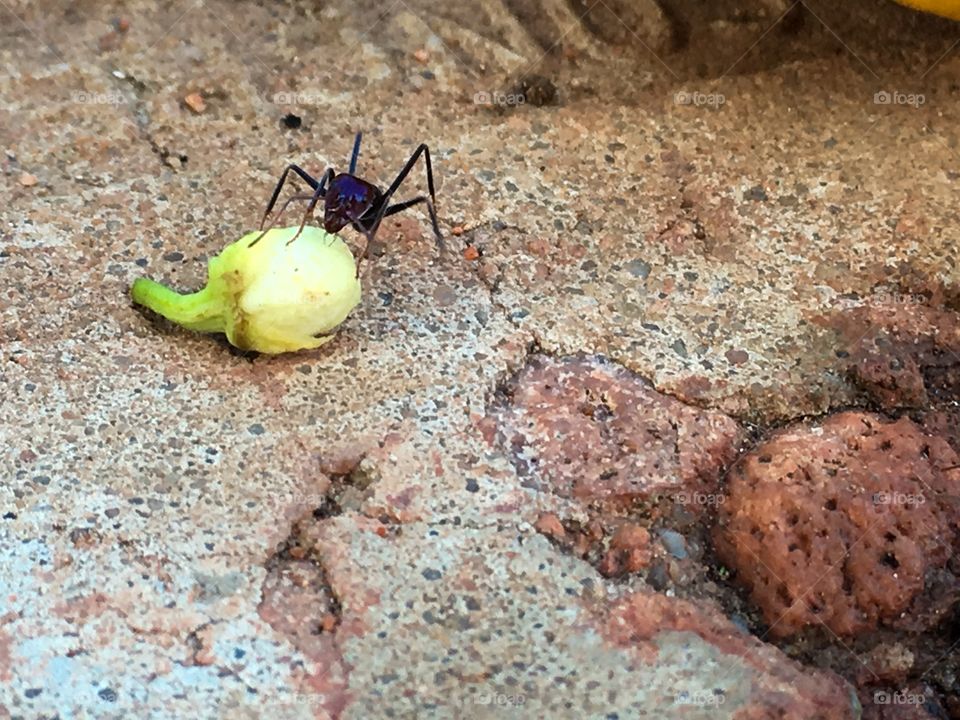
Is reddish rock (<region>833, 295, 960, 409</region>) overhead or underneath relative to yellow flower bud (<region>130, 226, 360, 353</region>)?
overhead

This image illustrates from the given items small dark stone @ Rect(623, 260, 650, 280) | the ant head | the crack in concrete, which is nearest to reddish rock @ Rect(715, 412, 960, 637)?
small dark stone @ Rect(623, 260, 650, 280)

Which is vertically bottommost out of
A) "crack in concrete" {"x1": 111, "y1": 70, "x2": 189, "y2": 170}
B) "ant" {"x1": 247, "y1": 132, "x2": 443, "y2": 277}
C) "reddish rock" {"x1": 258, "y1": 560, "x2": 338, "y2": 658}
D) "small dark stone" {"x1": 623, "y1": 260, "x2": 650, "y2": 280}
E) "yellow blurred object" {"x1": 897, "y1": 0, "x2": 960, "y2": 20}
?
"reddish rock" {"x1": 258, "y1": 560, "x2": 338, "y2": 658}

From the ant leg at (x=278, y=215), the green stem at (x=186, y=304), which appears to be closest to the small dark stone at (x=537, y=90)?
the ant leg at (x=278, y=215)

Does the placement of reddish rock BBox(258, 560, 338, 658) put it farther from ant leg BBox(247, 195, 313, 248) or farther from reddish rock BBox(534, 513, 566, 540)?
ant leg BBox(247, 195, 313, 248)

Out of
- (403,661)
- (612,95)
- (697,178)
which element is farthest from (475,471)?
(612,95)

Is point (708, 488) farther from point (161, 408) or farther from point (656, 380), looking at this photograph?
point (161, 408)

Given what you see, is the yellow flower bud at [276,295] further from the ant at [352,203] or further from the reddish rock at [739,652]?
the reddish rock at [739,652]

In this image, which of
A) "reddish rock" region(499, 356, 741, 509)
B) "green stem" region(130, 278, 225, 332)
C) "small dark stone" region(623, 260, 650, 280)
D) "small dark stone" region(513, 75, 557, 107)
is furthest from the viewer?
"small dark stone" region(513, 75, 557, 107)

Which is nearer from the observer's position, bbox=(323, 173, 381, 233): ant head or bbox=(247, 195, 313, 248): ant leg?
bbox=(247, 195, 313, 248): ant leg

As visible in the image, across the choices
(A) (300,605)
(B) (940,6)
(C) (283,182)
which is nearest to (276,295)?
(C) (283,182)

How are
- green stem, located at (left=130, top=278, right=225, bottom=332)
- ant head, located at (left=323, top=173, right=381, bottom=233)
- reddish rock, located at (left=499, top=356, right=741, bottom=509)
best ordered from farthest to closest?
1. ant head, located at (left=323, top=173, right=381, bottom=233)
2. green stem, located at (left=130, top=278, right=225, bottom=332)
3. reddish rock, located at (left=499, top=356, right=741, bottom=509)
